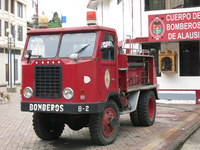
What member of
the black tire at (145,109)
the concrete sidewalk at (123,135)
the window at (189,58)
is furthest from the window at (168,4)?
A: the black tire at (145,109)

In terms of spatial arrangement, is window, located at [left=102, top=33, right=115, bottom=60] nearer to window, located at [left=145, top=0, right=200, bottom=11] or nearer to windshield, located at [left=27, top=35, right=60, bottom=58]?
windshield, located at [left=27, top=35, right=60, bottom=58]

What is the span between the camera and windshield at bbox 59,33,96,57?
6.93 m

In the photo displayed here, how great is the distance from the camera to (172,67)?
14.3 metres

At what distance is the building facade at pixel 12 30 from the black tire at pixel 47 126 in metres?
25.4

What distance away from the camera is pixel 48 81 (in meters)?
6.93

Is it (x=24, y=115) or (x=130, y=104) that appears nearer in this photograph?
(x=130, y=104)

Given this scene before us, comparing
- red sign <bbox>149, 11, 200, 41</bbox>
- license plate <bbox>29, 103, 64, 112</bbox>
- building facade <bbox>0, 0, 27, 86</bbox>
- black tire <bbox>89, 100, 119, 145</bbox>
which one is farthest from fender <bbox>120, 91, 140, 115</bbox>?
building facade <bbox>0, 0, 27, 86</bbox>

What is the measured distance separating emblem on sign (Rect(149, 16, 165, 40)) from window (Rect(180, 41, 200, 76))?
3.69ft

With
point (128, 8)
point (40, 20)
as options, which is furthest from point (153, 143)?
point (128, 8)

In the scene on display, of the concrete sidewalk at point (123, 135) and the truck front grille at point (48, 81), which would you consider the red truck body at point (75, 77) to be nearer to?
the truck front grille at point (48, 81)

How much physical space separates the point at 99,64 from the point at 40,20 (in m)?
1.97

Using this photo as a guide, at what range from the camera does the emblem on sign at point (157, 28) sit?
46.6 feet

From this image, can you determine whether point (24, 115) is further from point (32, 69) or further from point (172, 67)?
point (172, 67)

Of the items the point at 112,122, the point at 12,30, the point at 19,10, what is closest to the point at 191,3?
the point at 112,122
